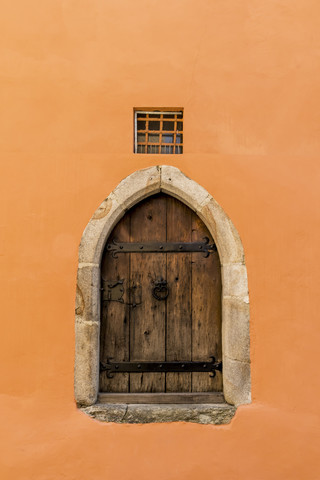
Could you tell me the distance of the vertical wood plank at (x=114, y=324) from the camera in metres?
2.25

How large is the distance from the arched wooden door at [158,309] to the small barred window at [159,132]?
0.44 metres

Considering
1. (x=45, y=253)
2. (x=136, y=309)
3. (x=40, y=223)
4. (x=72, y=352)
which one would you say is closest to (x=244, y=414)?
(x=136, y=309)

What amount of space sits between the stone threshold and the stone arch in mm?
66

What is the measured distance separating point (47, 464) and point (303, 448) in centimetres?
154

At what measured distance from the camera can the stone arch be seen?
6.93 ft

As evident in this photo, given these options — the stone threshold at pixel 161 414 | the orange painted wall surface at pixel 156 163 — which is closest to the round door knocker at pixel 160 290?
the orange painted wall surface at pixel 156 163

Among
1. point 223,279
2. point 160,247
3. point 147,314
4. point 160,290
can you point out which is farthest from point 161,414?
point 160,247

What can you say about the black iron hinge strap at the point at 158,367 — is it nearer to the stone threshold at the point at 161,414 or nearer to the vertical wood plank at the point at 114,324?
the vertical wood plank at the point at 114,324

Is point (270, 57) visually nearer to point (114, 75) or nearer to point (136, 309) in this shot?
point (114, 75)

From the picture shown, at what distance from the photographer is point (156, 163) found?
2193 millimetres

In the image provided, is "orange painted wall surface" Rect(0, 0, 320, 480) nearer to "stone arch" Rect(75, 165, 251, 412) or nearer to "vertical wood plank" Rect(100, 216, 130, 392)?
"stone arch" Rect(75, 165, 251, 412)

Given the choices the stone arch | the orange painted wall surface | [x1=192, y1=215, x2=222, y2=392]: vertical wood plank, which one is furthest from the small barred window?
[x1=192, y1=215, x2=222, y2=392]: vertical wood plank

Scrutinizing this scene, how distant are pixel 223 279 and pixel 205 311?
0.83 feet

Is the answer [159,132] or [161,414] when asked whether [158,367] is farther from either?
[159,132]
